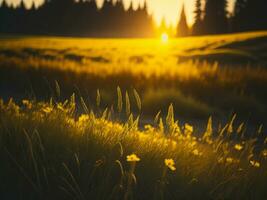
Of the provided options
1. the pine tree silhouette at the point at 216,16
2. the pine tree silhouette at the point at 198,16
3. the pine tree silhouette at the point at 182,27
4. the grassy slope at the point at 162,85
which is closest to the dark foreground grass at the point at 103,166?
the grassy slope at the point at 162,85

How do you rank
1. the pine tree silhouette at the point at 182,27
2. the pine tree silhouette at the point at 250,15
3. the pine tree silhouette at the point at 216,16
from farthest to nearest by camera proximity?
the pine tree silhouette at the point at 182,27 < the pine tree silhouette at the point at 216,16 < the pine tree silhouette at the point at 250,15

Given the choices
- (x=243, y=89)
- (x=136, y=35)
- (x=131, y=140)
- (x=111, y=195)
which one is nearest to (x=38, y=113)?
(x=131, y=140)

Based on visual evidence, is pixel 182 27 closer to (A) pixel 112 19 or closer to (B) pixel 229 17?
(A) pixel 112 19

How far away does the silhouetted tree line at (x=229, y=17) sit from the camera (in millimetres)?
43812

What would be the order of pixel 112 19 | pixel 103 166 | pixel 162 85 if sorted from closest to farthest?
pixel 103 166 < pixel 162 85 < pixel 112 19

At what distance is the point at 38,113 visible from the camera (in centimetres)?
367

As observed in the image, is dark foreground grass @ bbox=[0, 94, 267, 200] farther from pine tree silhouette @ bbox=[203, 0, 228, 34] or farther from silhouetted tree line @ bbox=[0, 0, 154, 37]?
silhouetted tree line @ bbox=[0, 0, 154, 37]

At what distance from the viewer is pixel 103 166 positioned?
2945 millimetres

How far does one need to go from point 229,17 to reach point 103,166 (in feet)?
168

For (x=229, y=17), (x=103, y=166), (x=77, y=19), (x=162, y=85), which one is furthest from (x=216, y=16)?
(x=103, y=166)

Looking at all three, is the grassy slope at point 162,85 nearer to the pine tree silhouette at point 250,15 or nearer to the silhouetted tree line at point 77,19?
the pine tree silhouette at point 250,15

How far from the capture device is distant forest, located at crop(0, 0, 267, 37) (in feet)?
154

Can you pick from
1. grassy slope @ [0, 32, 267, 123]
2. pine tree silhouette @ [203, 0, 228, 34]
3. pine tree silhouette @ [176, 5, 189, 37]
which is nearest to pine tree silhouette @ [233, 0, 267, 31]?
pine tree silhouette @ [203, 0, 228, 34]

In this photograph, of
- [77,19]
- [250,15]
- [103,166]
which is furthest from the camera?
[77,19]
